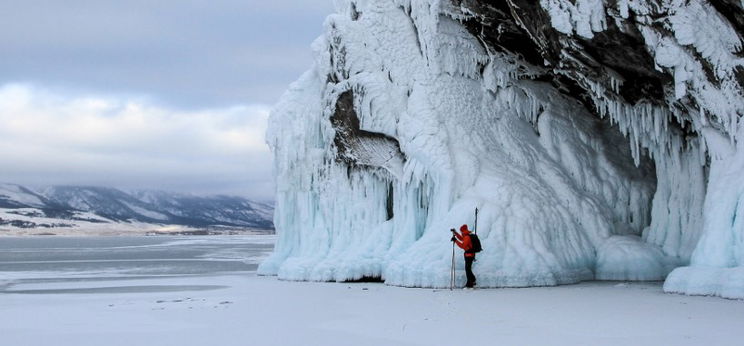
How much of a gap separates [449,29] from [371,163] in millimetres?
5387

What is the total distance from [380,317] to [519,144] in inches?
499

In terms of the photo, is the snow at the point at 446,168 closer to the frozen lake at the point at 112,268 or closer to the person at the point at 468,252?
the person at the point at 468,252

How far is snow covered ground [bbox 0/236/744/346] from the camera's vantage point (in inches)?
411

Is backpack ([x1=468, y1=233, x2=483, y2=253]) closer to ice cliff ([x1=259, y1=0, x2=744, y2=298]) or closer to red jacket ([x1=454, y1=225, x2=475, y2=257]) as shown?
red jacket ([x1=454, y1=225, x2=475, y2=257])

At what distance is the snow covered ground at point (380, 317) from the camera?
34.2ft

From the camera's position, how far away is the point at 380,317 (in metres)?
13.1

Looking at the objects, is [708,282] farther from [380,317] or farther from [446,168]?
[446,168]

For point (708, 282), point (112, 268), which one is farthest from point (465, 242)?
point (112, 268)

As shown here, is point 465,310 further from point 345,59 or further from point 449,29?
point 345,59

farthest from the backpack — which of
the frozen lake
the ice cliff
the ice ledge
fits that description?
the frozen lake

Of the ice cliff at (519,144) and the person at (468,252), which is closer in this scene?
the ice cliff at (519,144)

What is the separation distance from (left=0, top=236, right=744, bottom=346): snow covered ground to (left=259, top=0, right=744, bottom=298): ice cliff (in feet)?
7.69

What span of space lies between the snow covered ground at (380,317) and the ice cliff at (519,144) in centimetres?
234

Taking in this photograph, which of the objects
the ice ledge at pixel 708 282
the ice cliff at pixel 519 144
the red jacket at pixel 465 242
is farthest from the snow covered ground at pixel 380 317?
the ice cliff at pixel 519 144
